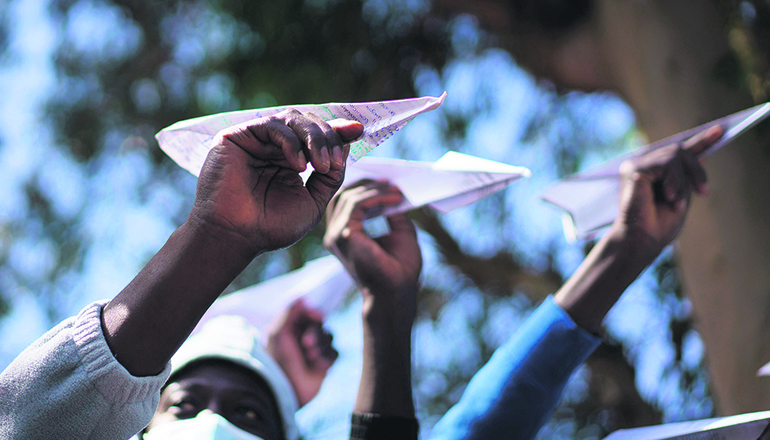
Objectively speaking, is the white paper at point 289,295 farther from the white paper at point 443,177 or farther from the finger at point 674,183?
the finger at point 674,183

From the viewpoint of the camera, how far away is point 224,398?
1.42 meters

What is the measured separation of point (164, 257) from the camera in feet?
2.53

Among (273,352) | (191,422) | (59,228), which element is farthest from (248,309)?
(59,228)

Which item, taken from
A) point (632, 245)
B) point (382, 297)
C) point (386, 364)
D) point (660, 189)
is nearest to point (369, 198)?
point (382, 297)

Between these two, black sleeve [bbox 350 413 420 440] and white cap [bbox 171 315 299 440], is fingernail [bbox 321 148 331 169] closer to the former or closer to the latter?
black sleeve [bbox 350 413 420 440]

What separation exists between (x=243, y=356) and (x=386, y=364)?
16.7 inches

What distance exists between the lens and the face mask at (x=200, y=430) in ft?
4.00

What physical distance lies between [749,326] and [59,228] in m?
2.94

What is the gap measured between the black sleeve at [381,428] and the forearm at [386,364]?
14 millimetres

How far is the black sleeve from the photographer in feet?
4.04

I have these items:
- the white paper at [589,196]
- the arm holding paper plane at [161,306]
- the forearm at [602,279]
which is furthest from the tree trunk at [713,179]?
the arm holding paper plane at [161,306]

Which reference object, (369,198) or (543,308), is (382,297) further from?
(543,308)

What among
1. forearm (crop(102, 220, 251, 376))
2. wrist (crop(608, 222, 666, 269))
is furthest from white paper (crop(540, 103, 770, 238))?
forearm (crop(102, 220, 251, 376))

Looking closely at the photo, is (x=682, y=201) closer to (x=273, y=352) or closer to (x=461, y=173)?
(x=461, y=173)
